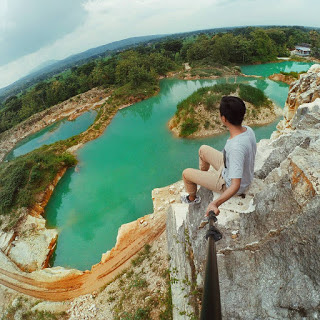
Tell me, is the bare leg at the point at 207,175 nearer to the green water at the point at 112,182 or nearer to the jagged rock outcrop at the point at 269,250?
the jagged rock outcrop at the point at 269,250

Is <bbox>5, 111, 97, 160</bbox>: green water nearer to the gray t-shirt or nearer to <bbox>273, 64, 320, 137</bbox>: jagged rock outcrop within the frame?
<bbox>273, 64, 320, 137</bbox>: jagged rock outcrop

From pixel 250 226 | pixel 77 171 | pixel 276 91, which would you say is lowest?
pixel 276 91

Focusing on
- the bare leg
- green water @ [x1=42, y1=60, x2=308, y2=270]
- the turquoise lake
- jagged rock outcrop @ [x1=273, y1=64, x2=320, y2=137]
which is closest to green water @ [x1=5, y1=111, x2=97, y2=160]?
the turquoise lake

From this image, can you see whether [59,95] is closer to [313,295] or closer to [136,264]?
[136,264]

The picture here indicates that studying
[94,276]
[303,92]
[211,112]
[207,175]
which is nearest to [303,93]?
[303,92]

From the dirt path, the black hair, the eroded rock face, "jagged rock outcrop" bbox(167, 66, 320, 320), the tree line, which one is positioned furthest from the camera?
the tree line

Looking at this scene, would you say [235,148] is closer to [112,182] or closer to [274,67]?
[112,182]

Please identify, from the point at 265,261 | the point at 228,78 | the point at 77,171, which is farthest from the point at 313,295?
the point at 228,78
